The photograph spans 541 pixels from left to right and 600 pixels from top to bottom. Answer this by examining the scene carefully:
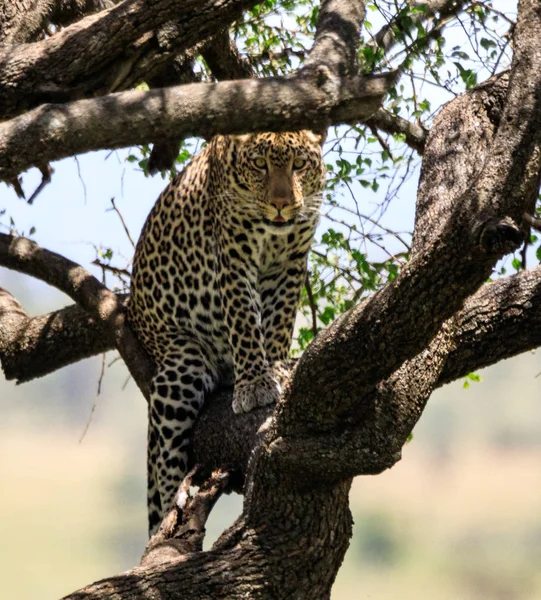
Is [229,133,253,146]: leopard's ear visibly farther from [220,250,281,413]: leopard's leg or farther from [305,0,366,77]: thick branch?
[305,0,366,77]: thick branch

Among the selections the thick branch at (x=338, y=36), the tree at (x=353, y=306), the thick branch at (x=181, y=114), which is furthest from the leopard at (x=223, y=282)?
the thick branch at (x=181, y=114)

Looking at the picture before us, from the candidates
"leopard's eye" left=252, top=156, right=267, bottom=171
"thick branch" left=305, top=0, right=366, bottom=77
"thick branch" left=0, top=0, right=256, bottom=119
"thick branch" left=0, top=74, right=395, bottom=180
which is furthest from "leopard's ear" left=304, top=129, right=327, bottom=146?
"thick branch" left=0, top=74, right=395, bottom=180

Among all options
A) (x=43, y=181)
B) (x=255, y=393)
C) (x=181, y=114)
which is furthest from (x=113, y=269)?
(x=181, y=114)

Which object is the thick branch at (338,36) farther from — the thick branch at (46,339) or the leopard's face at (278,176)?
the thick branch at (46,339)

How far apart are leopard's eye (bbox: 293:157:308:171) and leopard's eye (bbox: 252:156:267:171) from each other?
0.18 metres

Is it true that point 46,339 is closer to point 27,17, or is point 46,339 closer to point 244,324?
point 244,324

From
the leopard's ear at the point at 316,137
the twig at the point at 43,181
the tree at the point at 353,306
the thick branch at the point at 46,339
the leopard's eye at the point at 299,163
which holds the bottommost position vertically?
the tree at the point at 353,306

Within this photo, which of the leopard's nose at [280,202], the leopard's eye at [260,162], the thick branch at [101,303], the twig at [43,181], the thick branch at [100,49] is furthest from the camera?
the twig at [43,181]

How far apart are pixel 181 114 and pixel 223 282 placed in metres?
2.59

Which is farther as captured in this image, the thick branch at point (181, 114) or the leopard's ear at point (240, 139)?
the leopard's ear at point (240, 139)

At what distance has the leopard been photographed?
566 centimetres

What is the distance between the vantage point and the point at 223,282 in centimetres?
582

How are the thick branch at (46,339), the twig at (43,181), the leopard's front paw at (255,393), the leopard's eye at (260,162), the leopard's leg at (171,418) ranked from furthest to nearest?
the twig at (43,181), the thick branch at (46,339), the leopard's eye at (260,162), the leopard's leg at (171,418), the leopard's front paw at (255,393)

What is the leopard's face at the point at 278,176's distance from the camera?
5.78 m
